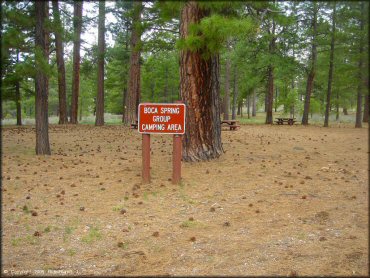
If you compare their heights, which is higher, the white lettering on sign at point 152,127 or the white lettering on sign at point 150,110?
the white lettering on sign at point 150,110

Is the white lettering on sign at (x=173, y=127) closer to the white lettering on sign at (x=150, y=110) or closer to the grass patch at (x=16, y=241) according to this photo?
the white lettering on sign at (x=150, y=110)

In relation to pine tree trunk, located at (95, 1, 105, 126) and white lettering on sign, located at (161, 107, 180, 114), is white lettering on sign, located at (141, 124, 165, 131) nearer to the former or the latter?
white lettering on sign, located at (161, 107, 180, 114)

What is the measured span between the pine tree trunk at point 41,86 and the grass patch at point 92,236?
5284mm

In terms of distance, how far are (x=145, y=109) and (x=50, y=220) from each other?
2.70 meters

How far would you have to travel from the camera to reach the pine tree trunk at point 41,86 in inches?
344

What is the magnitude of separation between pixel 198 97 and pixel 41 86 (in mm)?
4190

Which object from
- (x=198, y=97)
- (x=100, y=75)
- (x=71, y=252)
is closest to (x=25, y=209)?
(x=71, y=252)

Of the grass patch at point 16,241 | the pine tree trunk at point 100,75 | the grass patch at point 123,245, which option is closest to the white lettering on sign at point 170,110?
the grass patch at point 123,245

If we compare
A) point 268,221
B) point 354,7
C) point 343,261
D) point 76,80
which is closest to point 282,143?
point 268,221

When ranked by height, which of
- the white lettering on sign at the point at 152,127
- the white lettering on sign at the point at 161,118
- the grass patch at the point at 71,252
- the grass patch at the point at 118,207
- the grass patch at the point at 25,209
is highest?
the white lettering on sign at the point at 161,118

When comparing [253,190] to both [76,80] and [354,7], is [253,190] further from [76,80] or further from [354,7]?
A: [76,80]

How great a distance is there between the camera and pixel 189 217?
16.9 ft

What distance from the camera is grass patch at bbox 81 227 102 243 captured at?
14.7 ft

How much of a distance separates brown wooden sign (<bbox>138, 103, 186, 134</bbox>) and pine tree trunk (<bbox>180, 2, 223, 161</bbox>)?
1334 millimetres
